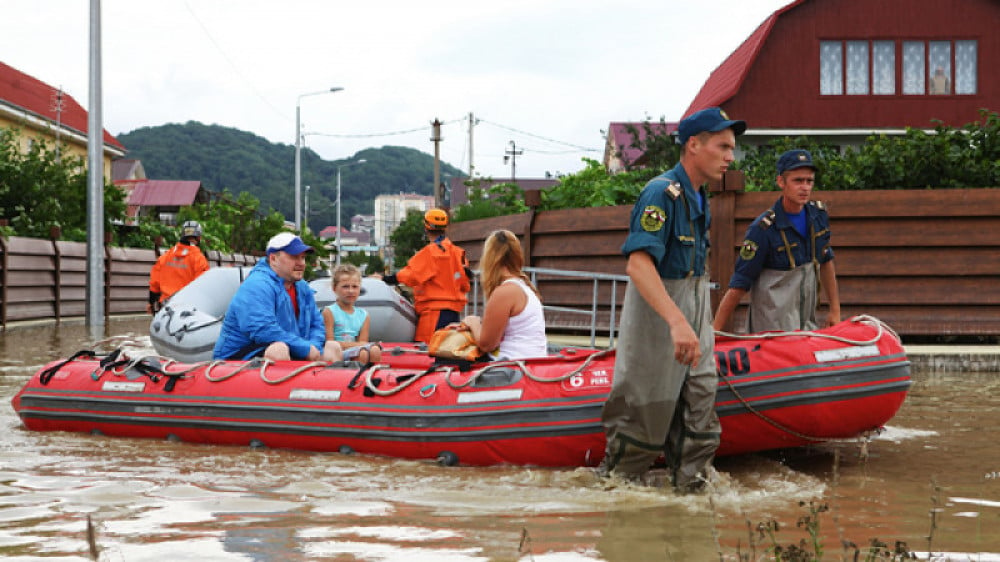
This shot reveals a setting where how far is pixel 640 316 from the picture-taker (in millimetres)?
5219

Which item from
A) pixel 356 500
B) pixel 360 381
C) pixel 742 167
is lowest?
pixel 356 500

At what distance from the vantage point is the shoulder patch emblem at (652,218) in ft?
16.8

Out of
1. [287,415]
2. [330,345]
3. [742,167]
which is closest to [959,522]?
[287,415]

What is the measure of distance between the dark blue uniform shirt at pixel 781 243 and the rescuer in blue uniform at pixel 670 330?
1136 millimetres

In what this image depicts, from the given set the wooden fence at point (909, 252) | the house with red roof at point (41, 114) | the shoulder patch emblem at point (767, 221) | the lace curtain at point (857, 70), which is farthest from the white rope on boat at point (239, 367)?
the house with red roof at point (41, 114)

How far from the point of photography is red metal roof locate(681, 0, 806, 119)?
2639 cm

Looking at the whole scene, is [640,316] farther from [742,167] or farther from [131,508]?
[742,167]

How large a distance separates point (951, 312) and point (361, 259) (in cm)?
8915

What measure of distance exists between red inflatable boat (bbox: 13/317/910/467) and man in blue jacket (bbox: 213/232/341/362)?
0.91ft

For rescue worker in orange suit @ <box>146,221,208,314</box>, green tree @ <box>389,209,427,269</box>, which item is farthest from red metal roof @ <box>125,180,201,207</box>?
rescue worker in orange suit @ <box>146,221,208,314</box>

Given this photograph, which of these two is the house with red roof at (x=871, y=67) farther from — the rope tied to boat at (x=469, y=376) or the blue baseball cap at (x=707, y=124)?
the blue baseball cap at (x=707, y=124)

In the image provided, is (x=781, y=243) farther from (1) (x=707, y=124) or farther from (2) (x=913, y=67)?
(2) (x=913, y=67)

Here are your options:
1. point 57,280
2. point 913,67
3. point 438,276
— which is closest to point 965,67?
point 913,67

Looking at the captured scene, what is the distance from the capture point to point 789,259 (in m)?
6.45
